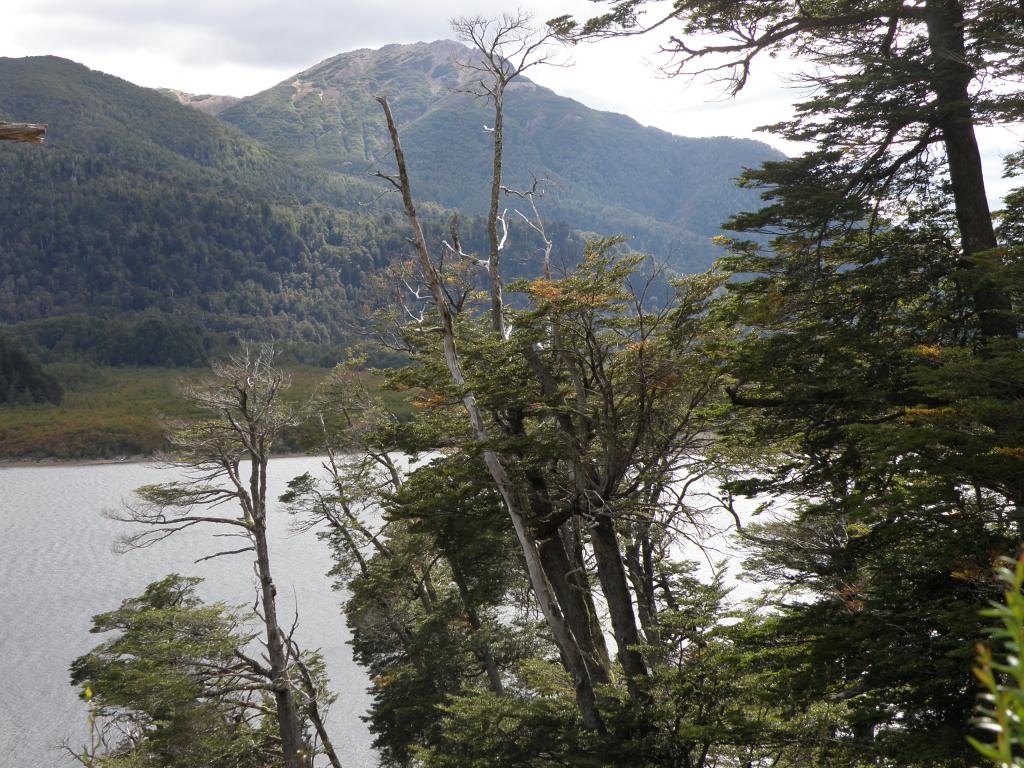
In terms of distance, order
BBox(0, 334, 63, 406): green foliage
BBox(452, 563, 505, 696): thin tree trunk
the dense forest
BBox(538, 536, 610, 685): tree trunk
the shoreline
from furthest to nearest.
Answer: BBox(0, 334, 63, 406): green foliage → the shoreline → BBox(452, 563, 505, 696): thin tree trunk → BBox(538, 536, 610, 685): tree trunk → the dense forest

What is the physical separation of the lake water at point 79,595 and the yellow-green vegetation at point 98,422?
13.7m

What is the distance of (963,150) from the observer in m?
7.94

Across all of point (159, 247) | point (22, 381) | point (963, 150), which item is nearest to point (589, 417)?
point (963, 150)

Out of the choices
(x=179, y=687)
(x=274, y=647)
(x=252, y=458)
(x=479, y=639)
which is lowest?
(x=479, y=639)

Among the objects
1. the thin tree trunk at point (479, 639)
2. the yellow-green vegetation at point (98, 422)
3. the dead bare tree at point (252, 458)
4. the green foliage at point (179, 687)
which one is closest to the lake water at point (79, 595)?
the green foliage at point (179, 687)

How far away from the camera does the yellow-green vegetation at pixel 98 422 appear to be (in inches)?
2662

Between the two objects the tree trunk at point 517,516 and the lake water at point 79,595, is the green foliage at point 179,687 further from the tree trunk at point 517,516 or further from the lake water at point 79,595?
the tree trunk at point 517,516

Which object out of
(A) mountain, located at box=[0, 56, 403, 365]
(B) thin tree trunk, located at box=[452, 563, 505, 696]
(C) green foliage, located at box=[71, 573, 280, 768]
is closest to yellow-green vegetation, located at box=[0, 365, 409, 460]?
(B) thin tree trunk, located at box=[452, 563, 505, 696]

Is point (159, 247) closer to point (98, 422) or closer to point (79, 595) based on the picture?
point (98, 422)

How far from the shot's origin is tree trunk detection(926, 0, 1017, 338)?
7.11 meters

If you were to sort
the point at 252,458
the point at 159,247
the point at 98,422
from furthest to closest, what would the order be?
1. the point at 159,247
2. the point at 98,422
3. the point at 252,458

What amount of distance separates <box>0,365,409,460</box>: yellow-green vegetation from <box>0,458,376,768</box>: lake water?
1366cm

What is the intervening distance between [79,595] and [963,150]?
34466 mm

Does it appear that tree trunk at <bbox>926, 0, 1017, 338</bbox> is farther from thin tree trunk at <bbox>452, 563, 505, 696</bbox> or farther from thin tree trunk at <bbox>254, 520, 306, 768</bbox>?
thin tree trunk at <bbox>254, 520, 306, 768</bbox>
